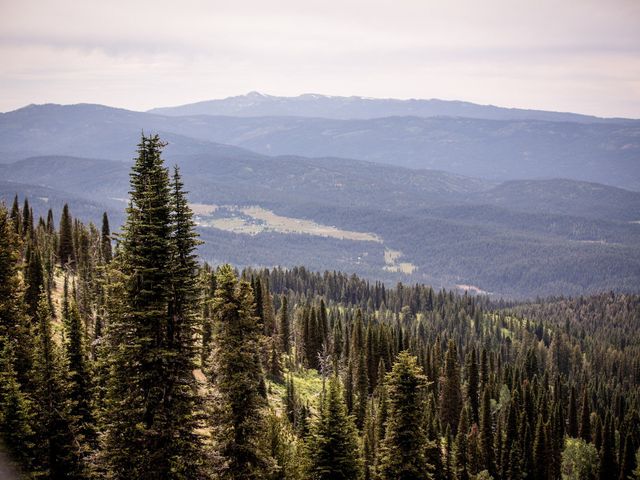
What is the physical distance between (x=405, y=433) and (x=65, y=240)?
87.0m

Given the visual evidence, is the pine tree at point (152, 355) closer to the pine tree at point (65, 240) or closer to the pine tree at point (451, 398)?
the pine tree at point (451, 398)

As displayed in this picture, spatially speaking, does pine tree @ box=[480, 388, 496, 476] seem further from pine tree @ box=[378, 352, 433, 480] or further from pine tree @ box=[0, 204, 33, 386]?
pine tree @ box=[0, 204, 33, 386]

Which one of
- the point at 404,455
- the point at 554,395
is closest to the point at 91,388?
the point at 404,455

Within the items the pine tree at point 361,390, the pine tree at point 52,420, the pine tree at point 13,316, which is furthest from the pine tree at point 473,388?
the pine tree at point 52,420

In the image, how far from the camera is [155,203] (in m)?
27.9

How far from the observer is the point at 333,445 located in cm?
4131

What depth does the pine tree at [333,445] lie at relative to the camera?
40969 mm

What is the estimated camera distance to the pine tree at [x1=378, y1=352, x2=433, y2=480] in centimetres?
4012

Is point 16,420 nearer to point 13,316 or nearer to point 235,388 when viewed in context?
point 235,388

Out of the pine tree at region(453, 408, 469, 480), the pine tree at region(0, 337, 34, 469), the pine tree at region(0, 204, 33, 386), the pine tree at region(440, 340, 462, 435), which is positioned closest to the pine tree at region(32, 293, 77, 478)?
A: the pine tree at region(0, 337, 34, 469)

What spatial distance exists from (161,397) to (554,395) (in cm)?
14146

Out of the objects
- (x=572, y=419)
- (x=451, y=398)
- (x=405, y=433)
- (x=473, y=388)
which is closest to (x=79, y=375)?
(x=405, y=433)

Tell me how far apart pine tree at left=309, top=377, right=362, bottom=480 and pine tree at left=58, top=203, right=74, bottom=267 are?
80610 mm

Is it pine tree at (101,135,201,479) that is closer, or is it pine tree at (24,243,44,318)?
pine tree at (101,135,201,479)
